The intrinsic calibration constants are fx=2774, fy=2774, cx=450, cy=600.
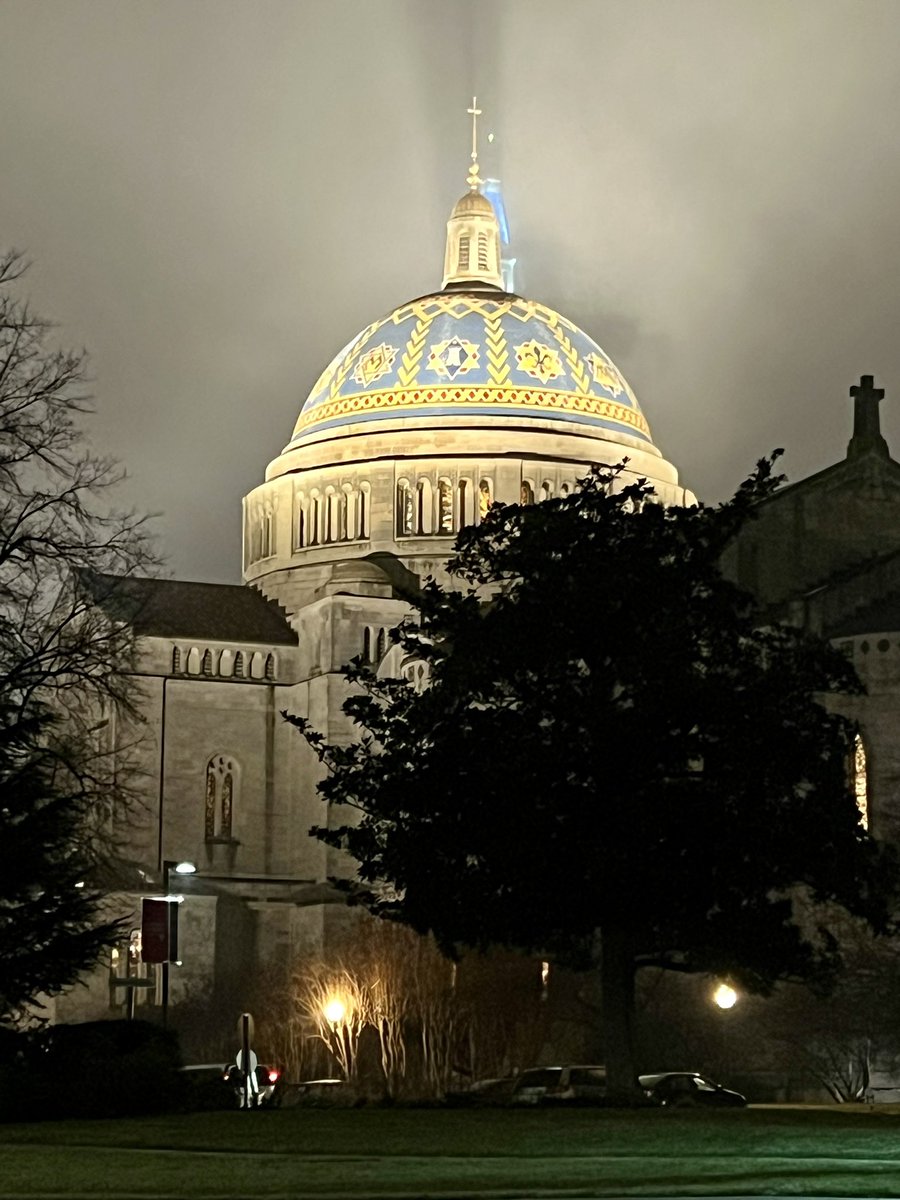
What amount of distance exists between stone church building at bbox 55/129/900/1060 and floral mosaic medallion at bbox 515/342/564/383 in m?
0.09

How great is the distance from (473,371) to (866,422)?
25559mm

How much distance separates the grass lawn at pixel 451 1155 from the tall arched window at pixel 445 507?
66.9 meters

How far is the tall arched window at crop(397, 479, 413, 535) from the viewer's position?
9988cm

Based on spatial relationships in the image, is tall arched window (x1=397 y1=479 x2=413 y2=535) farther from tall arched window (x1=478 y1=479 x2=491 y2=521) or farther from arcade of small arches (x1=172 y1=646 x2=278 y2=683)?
arcade of small arches (x1=172 y1=646 x2=278 y2=683)

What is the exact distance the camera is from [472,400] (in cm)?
10200

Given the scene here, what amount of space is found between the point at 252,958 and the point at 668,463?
28.3 meters

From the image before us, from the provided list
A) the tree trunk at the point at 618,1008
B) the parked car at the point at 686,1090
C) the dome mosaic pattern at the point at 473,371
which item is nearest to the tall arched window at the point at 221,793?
the dome mosaic pattern at the point at 473,371

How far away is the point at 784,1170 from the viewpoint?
78.3ft

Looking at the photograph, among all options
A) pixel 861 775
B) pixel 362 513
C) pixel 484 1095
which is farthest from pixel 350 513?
pixel 484 1095

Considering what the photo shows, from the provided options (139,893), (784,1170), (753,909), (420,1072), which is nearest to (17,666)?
(753,909)

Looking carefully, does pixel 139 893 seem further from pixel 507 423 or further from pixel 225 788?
pixel 507 423

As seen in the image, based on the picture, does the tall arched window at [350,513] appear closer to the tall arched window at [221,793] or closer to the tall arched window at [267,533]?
the tall arched window at [267,533]

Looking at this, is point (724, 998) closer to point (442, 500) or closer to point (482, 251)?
point (442, 500)

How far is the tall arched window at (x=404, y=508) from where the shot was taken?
3932 inches
